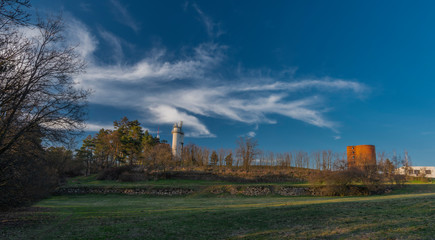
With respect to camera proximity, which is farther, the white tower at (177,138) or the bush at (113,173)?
the white tower at (177,138)

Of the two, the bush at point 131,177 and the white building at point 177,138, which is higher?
the white building at point 177,138

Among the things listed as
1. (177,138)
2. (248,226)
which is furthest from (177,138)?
(248,226)

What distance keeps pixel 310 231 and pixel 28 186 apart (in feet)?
47.9

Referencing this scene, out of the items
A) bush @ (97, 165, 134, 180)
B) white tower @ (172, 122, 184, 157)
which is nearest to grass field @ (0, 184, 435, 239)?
bush @ (97, 165, 134, 180)

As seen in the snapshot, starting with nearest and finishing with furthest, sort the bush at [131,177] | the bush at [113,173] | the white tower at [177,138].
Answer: the bush at [131,177] < the bush at [113,173] < the white tower at [177,138]

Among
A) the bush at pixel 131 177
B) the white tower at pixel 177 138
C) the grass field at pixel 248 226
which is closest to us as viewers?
the grass field at pixel 248 226

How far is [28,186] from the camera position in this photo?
13766 mm

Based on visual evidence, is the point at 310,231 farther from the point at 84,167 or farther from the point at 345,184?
the point at 84,167

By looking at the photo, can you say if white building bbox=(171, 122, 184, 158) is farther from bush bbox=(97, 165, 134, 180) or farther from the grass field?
the grass field

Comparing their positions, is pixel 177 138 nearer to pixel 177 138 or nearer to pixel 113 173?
pixel 177 138

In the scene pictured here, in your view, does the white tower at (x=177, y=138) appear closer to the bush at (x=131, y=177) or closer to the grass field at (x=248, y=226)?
the bush at (x=131, y=177)

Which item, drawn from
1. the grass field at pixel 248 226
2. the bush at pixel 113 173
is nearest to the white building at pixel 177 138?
the bush at pixel 113 173

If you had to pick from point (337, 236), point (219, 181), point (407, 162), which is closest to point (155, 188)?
point (219, 181)

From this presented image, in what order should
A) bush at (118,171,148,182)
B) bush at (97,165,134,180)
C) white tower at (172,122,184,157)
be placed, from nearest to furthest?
bush at (118,171,148,182) < bush at (97,165,134,180) < white tower at (172,122,184,157)
